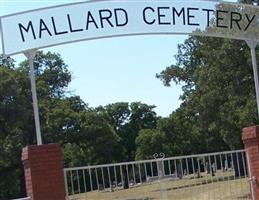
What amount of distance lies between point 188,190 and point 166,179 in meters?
1.29

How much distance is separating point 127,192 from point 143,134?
213 ft

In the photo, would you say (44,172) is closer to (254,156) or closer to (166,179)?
(166,179)

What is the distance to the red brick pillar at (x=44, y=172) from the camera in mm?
10406

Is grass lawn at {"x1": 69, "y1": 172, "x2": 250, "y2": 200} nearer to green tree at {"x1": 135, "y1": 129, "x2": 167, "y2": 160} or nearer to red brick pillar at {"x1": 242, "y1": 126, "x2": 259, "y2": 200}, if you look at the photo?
red brick pillar at {"x1": 242, "y1": 126, "x2": 259, "y2": 200}

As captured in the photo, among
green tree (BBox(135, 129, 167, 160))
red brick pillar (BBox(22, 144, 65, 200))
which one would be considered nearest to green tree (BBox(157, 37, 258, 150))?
red brick pillar (BBox(22, 144, 65, 200))

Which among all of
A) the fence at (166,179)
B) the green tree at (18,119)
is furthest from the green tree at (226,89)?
the fence at (166,179)

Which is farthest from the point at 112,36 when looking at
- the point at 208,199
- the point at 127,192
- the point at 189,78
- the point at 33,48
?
the point at 189,78

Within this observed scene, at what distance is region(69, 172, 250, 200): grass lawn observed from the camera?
11117 millimetres

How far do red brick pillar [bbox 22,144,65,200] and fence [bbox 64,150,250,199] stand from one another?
19 centimetres

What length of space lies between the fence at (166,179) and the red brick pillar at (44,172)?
19 cm

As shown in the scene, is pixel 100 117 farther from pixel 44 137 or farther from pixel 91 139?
pixel 44 137

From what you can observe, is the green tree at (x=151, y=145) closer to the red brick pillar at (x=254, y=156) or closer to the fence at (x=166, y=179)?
the fence at (x=166, y=179)

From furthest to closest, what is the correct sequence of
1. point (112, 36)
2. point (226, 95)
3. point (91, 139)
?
1. point (91, 139)
2. point (226, 95)
3. point (112, 36)

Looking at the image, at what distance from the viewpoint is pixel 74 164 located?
59.1 meters
